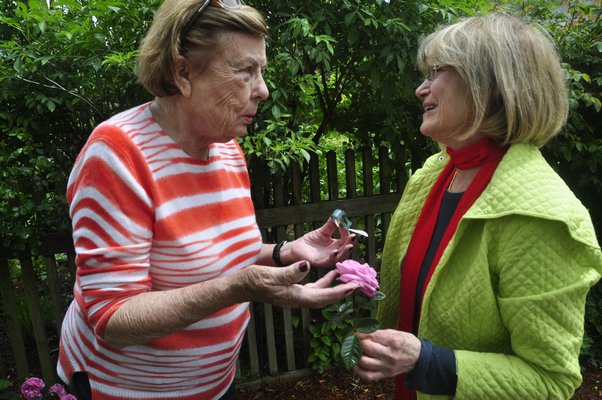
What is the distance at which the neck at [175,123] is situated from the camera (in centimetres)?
156

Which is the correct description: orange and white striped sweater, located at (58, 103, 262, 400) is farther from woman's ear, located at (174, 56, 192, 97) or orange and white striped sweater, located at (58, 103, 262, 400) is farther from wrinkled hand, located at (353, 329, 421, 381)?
wrinkled hand, located at (353, 329, 421, 381)

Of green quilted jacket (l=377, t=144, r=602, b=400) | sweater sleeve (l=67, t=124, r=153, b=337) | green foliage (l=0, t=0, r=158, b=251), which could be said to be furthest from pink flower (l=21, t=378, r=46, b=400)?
green quilted jacket (l=377, t=144, r=602, b=400)

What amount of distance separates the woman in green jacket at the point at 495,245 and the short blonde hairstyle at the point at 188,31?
0.70 m

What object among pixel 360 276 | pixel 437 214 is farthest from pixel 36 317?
pixel 437 214

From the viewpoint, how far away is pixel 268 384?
3.77m

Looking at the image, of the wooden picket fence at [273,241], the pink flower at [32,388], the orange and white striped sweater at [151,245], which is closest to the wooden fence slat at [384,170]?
the wooden picket fence at [273,241]

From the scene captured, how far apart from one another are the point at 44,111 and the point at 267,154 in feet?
4.63

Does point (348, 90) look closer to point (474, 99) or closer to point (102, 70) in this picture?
point (102, 70)

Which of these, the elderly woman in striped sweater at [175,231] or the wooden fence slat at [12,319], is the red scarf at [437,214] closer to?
the elderly woman in striped sweater at [175,231]

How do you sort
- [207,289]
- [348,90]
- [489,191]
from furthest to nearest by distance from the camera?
[348,90] < [489,191] < [207,289]

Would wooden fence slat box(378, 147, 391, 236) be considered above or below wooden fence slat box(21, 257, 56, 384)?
above

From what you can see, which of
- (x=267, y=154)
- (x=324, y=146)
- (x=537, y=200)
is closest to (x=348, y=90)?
(x=324, y=146)

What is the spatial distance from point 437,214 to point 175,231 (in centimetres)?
100

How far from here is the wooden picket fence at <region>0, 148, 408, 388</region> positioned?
10.4 feet
